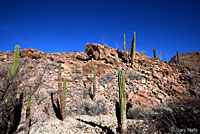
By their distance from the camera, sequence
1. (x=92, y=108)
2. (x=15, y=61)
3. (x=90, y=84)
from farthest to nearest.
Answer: (x=90, y=84)
(x=92, y=108)
(x=15, y=61)

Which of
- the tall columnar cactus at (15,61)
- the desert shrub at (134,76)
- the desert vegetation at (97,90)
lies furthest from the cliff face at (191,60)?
the tall columnar cactus at (15,61)

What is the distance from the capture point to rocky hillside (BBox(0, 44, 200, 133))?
28.1 ft

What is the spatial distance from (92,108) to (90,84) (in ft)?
11.3

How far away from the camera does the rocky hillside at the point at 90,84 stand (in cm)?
857

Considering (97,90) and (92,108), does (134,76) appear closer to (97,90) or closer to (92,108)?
(97,90)

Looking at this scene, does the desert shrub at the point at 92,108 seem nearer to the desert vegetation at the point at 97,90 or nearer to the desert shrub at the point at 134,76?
the desert vegetation at the point at 97,90

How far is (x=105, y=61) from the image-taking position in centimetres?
1513

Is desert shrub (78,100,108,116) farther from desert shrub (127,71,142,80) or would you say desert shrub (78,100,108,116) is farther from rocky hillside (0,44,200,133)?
desert shrub (127,71,142,80)

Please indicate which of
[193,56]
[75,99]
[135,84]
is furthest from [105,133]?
[193,56]

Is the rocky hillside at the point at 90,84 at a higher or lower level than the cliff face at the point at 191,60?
lower

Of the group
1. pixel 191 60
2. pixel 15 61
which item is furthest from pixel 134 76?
pixel 191 60

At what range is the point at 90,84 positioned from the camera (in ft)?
41.4

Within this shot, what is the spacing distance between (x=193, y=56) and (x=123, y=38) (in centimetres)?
1516

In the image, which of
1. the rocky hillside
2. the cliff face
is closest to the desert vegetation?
the rocky hillside
